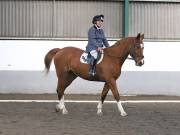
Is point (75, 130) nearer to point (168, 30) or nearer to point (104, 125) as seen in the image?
point (104, 125)

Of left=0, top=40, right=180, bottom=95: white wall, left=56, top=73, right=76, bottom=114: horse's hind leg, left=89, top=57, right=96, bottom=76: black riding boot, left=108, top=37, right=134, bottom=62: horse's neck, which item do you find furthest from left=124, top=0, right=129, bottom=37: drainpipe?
left=89, top=57, right=96, bottom=76: black riding boot

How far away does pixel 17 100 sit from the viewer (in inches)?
667

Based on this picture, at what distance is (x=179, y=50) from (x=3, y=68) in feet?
19.1

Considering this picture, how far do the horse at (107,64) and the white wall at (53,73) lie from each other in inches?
189

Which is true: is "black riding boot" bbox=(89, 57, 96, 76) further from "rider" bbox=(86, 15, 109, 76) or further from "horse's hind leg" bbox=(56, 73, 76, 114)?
"horse's hind leg" bbox=(56, 73, 76, 114)

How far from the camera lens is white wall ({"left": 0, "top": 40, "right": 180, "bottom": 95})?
61.5 ft

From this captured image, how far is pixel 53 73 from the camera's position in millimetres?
18812

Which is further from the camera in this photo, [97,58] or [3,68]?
[3,68]

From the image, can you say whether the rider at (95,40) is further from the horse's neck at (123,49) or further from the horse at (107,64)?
the horse's neck at (123,49)

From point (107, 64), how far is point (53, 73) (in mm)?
5766

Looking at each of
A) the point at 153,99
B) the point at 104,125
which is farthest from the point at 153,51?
the point at 104,125

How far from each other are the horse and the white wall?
4793 mm

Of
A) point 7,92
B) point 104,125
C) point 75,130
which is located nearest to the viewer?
point 75,130

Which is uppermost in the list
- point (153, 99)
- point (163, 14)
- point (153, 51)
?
point (163, 14)
